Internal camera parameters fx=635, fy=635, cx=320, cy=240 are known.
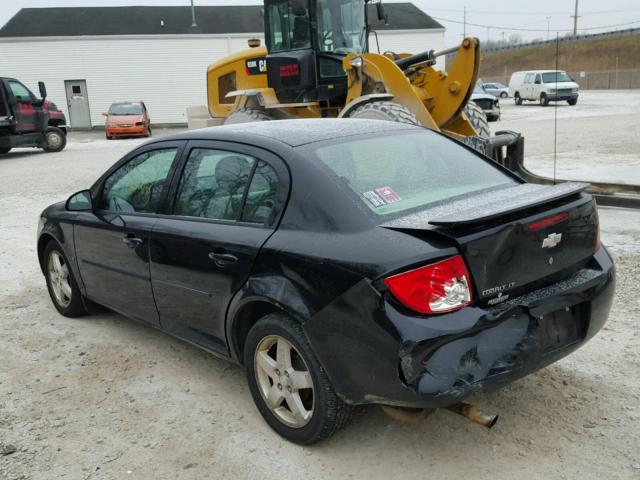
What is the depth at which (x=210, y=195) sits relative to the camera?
3705 millimetres

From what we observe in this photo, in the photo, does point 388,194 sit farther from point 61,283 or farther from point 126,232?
point 61,283

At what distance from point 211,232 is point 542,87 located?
36.0 meters

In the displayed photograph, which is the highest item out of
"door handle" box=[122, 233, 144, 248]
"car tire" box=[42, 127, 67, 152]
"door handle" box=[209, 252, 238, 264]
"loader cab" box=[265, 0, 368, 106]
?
"loader cab" box=[265, 0, 368, 106]

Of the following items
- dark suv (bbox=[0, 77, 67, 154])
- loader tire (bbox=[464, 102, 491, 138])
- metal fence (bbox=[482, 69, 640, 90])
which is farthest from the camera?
metal fence (bbox=[482, 69, 640, 90])

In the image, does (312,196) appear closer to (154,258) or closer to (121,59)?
(154,258)

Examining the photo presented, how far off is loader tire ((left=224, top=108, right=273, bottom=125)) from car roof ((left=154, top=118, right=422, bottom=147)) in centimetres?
679

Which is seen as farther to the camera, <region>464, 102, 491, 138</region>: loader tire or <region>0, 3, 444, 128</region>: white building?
<region>0, 3, 444, 128</region>: white building

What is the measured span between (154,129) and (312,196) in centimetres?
3287

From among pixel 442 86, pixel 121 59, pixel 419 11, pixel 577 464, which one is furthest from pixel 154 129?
pixel 577 464

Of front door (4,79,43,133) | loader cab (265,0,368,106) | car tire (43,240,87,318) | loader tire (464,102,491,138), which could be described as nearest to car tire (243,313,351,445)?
car tire (43,240,87,318)

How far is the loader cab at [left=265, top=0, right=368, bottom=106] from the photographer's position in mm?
10336

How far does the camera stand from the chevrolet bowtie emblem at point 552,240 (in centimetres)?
296

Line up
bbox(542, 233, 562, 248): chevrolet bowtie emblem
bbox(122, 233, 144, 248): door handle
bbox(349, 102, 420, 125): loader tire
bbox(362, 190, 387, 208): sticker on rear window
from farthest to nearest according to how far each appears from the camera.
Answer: bbox(349, 102, 420, 125): loader tire → bbox(122, 233, 144, 248): door handle → bbox(362, 190, 387, 208): sticker on rear window → bbox(542, 233, 562, 248): chevrolet bowtie emblem

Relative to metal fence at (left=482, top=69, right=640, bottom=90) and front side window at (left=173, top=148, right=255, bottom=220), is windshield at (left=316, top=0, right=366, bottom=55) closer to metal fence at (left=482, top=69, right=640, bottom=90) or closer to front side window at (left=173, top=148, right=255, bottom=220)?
front side window at (left=173, top=148, right=255, bottom=220)
